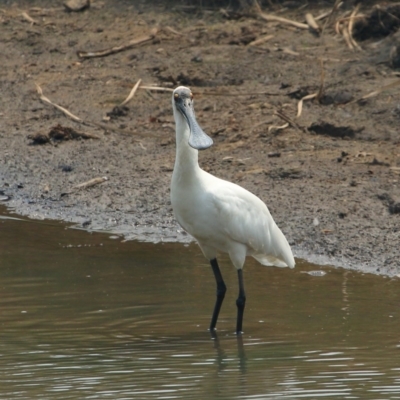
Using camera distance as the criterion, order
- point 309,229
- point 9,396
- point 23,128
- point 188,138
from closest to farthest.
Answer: point 9,396, point 188,138, point 309,229, point 23,128

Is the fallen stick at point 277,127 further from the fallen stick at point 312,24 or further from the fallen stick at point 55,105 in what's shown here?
the fallen stick at point 312,24

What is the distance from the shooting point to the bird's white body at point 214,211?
21.2 ft

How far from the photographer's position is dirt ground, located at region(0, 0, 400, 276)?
906 centimetres

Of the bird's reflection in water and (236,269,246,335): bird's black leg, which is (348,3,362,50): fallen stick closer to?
(236,269,246,335): bird's black leg

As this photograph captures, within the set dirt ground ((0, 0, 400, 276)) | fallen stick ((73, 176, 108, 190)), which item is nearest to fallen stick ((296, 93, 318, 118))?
dirt ground ((0, 0, 400, 276))

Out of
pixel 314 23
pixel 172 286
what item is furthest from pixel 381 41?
pixel 172 286

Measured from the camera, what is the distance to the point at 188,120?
662 cm

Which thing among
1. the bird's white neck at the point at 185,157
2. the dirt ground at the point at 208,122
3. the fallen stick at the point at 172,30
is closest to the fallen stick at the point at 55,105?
the dirt ground at the point at 208,122

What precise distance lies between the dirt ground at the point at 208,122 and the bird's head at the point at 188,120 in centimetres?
189

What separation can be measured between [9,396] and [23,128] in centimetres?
744

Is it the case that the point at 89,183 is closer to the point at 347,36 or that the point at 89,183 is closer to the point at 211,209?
the point at 211,209

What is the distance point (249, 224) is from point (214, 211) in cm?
36

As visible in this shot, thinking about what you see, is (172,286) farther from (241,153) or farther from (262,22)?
(262,22)

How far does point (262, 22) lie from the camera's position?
561 inches
